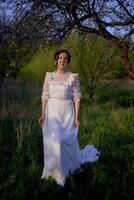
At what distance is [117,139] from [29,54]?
2.29 metres

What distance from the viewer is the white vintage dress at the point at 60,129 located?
638 cm

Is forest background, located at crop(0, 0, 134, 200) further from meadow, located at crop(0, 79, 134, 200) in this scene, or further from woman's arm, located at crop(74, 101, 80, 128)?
woman's arm, located at crop(74, 101, 80, 128)

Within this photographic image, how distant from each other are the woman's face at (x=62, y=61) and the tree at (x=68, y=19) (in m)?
1.60

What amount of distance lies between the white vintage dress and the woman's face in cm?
16

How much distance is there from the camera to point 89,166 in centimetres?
680

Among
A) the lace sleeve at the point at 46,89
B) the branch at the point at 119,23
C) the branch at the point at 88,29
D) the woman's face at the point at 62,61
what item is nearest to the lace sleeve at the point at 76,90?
the woman's face at the point at 62,61

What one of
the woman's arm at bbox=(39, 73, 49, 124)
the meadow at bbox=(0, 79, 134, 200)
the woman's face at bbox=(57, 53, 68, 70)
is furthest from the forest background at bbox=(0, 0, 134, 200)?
the woman's face at bbox=(57, 53, 68, 70)

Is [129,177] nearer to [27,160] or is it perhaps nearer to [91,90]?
[27,160]

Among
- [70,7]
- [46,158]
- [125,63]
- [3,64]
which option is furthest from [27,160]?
[125,63]

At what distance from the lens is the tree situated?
8023mm

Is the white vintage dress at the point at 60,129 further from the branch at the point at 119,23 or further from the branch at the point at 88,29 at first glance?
the branch at the point at 119,23

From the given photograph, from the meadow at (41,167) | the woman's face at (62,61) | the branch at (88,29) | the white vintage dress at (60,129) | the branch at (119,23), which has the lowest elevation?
the meadow at (41,167)

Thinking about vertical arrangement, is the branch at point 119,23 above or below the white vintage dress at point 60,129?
above

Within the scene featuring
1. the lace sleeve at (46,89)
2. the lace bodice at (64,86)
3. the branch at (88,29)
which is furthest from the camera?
the branch at (88,29)
